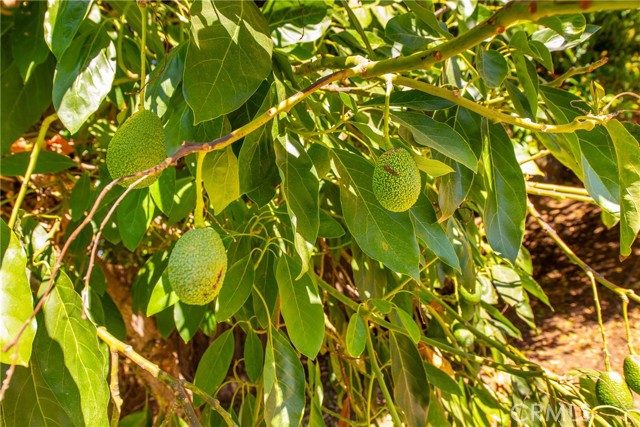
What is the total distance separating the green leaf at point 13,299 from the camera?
64cm

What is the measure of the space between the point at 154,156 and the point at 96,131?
2.57ft

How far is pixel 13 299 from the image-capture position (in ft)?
2.22

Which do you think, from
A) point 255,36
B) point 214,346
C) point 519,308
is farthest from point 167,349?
point 255,36

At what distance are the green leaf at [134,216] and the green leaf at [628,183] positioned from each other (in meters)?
0.80

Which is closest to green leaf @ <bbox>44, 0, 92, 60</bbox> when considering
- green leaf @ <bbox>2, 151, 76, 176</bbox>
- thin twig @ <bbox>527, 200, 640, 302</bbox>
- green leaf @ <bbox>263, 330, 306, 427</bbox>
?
green leaf @ <bbox>2, 151, 76, 176</bbox>

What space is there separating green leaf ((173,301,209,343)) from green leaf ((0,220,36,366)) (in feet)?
1.45

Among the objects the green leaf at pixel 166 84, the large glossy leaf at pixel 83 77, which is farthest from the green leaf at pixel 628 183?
the large glossy leaf at pixel 83 77

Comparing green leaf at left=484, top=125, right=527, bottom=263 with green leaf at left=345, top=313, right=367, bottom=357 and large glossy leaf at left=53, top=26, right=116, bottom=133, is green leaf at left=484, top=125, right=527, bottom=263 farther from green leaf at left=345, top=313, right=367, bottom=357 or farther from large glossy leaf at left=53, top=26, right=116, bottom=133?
large glossy leaf at left=53, top=26, right=116, bottom=133

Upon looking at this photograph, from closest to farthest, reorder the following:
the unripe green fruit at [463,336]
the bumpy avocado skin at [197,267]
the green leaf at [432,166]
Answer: the bumpy avocado skin at [197,267], the green leaf at [432,166], the unripe green fruit at [463,336]

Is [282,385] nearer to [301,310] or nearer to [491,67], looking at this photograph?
[301,310]

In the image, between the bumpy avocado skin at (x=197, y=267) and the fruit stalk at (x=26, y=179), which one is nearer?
the bumpy avocado skin at (x=197, y=267)

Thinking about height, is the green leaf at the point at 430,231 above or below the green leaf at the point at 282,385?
above

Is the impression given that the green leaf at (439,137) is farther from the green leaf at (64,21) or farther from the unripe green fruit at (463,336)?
the unripe green fruit at (463,336)

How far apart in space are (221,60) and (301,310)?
15.9 inches
